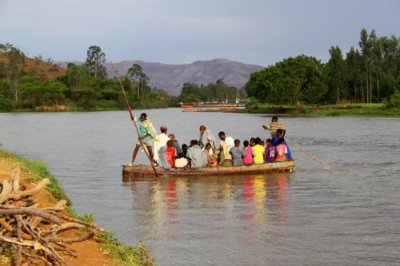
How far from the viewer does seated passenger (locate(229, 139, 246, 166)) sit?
68.8ft

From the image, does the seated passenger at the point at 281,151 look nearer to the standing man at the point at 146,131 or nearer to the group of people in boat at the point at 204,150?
the group of people in boat at the point at 204,150

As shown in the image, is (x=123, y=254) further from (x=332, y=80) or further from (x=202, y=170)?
(x=332, y=80)

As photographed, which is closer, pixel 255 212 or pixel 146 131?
pixel 255 212

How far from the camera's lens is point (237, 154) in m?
21.2

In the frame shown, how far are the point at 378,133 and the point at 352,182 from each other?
90.3ft

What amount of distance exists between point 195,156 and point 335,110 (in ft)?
242

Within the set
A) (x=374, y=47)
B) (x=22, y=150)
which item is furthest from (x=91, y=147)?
(x=374, y=47)

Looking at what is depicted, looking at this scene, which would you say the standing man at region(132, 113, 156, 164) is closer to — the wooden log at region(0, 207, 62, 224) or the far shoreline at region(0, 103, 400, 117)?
the wooden log at region(0, 207, 62, 224)

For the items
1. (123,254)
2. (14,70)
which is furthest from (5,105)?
(123,254)

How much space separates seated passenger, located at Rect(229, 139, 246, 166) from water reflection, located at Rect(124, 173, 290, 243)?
502 mm

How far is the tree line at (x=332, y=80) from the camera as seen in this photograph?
101375 mm

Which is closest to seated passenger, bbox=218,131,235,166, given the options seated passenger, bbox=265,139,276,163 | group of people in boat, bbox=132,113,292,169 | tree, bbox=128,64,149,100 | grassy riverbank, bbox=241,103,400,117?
group of people in boat, bbox=132,113,292,169

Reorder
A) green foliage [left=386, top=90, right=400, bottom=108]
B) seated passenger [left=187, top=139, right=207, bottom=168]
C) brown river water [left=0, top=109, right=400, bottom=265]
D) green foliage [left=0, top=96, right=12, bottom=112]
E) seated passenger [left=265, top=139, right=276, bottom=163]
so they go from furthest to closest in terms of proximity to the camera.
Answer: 1. green foliage [left=0, top=96, right=12, bottom=112]
2. green foliage [left=386, top=90, right=400, bottom=108]
3. seated passenger [left=265, top=139, right=276, bottom=163]
4. seated passenger [left=187, top=139, right=207, bottom=168]
5. brown river water [left=0, top=109, right=400, bottom=265]

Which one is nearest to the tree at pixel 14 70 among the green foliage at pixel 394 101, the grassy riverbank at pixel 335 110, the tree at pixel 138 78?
the tree at pixel 138 78
